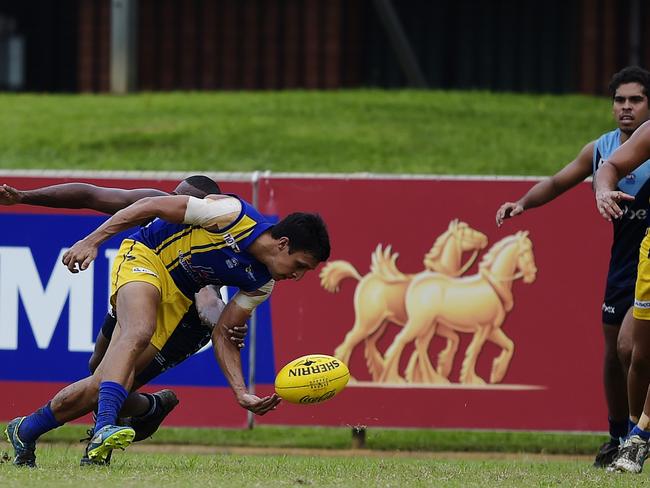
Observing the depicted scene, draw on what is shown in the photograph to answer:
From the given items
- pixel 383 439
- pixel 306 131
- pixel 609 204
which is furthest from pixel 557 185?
pixel 306 131

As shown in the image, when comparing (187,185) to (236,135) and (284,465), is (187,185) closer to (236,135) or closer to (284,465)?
(284,465)

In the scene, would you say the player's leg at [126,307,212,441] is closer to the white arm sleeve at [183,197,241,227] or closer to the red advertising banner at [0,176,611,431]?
the white arm sleeve at [183,197,241,227]

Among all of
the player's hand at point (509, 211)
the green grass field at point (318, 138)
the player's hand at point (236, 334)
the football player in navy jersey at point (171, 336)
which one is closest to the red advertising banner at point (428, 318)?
the green grass field at point (318, 138)

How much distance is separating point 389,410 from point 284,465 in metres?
2.46

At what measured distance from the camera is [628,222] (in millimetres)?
9031

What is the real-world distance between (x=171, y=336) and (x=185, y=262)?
1.95 ft

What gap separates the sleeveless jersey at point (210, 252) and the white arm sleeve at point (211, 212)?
5 cm

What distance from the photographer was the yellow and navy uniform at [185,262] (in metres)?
7.83

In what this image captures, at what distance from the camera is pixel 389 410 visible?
429 inches

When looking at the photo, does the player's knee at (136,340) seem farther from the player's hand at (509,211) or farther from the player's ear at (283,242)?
the player's hand at (509,211)

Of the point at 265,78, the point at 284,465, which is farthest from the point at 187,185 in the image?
the point at 265,78

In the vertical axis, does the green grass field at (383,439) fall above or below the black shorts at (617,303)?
below

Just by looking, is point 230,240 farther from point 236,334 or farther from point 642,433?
point 642,433

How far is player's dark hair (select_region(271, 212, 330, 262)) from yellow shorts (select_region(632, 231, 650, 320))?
1965 millimetres
